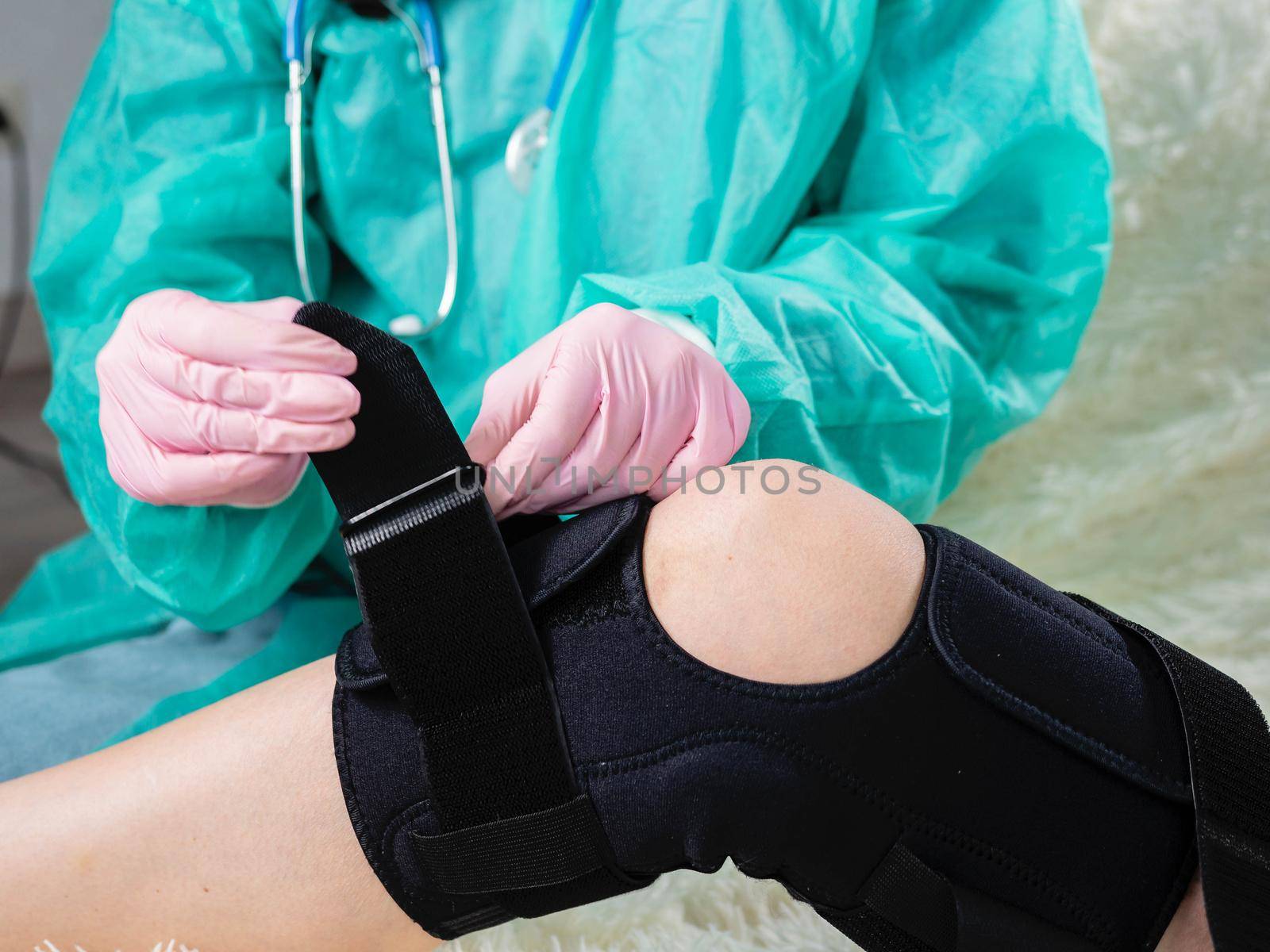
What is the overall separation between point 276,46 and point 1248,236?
775 mm

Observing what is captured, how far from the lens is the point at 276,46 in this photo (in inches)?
26.4

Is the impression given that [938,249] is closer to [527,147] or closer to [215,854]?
[527,147]

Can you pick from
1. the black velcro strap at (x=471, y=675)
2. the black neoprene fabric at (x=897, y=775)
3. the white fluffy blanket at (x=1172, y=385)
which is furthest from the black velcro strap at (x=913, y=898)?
the white fluffy blanket at (x=1172, y=385)

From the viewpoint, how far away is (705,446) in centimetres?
49

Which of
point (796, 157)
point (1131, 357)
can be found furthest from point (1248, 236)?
point (796, 157)

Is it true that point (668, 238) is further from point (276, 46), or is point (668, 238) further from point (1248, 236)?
point (1248, 236)

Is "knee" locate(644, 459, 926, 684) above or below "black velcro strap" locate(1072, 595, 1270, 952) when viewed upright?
above

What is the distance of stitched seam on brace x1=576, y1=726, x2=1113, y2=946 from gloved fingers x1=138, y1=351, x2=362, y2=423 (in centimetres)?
18

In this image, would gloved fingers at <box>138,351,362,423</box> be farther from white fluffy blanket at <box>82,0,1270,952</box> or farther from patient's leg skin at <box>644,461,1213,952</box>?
white fluffy blanket at <box>82,0,1270,952</box>

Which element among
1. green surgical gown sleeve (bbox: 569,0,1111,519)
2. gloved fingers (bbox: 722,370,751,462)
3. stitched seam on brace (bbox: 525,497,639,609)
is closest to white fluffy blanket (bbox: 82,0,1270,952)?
green surgical gown sleeve (bbox: 569,0,1111,519)

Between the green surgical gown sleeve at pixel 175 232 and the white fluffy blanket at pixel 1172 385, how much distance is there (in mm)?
547

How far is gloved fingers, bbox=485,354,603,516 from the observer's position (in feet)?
1.50

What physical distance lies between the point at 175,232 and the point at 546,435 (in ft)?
1.07

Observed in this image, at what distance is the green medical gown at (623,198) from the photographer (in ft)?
1.98
